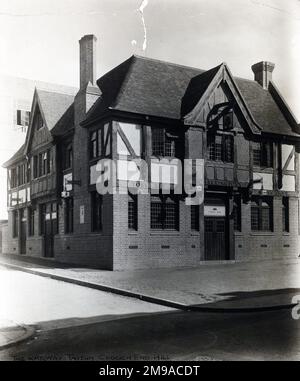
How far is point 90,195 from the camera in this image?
22422mm

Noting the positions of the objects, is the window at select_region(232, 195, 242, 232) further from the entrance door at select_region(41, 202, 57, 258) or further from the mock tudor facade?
the entrance door at select_region(41, 202, 57, 258)

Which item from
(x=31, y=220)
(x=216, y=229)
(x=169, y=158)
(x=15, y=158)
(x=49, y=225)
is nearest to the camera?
(x=169, y=158)

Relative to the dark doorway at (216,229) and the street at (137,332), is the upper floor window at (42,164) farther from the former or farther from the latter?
the street at (137,332)

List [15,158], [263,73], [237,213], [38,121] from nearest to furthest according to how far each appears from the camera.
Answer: [237,213] < [263,73] < [38,121] < [15,158]

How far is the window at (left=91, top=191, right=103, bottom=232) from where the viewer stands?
2188 cm

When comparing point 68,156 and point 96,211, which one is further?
point 68,156

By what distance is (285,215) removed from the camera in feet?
82.6

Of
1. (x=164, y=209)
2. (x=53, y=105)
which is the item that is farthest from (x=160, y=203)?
(x=53, y=105)

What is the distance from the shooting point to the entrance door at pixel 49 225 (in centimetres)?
2711

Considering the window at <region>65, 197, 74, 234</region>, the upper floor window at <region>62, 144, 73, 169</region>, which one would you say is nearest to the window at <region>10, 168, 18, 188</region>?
the upper floor window at <region>62, 144, 73, 169</region>

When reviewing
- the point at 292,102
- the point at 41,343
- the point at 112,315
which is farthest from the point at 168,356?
the point at 292,102

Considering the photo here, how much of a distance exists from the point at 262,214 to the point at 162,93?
763 cm

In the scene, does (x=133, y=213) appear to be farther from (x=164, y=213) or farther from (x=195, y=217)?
(x=195, y=217)

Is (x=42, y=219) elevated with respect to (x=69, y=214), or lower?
lower
